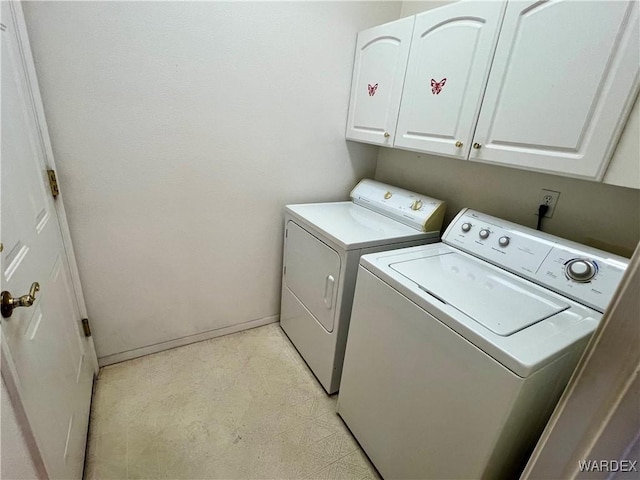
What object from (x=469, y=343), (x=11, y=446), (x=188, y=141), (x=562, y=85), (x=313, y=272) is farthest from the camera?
(x=313, y=272)

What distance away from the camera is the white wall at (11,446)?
0.69 metres

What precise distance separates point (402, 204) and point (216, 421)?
158 centimetres

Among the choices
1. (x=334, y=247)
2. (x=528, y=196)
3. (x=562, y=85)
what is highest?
(x=562, y=85)

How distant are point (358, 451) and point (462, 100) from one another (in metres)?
1.73

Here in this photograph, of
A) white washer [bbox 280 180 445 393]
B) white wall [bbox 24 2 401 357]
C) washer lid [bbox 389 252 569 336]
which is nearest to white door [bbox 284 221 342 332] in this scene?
white washer [bbox 280 180 445 393]

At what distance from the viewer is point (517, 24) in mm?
1157

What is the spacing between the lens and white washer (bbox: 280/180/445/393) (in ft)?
5.18

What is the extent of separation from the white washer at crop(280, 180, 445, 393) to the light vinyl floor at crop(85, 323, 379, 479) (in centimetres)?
22

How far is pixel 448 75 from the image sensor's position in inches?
56.1

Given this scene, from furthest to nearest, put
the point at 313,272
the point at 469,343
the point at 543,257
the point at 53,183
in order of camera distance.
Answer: the point at 313,272
the point at 53,183
the point at 543,257
the point at 469,343

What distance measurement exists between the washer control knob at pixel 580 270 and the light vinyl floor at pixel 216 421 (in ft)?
3.97

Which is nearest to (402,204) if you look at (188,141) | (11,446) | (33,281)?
(188,141)

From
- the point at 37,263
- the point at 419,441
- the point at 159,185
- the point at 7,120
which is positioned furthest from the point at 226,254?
the point at 419,441

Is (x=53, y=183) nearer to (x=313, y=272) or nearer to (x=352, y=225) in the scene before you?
(x=313, y=272)
